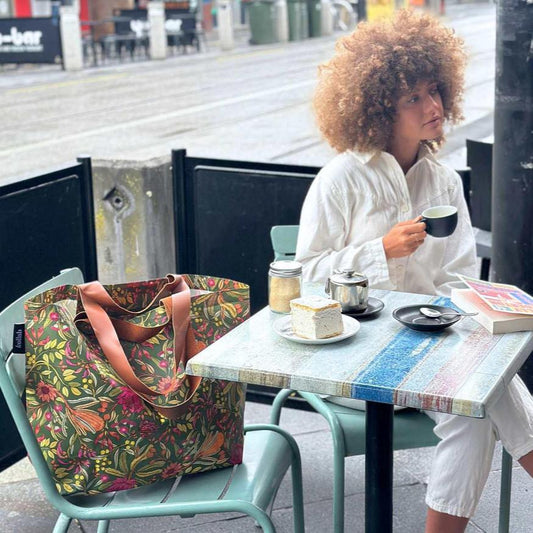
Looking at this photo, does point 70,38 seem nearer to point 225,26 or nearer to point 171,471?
point 225,26

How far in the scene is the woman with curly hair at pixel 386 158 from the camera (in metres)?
3.09

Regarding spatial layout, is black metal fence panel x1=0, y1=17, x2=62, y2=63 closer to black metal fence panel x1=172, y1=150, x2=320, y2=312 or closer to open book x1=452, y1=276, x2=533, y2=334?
black metal fence panel x1=172, y1=150, x2=320, y2=312

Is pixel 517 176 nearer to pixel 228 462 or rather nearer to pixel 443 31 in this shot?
pixel 443 31

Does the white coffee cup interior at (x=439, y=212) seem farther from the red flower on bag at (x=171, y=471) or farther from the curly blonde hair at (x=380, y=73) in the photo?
the red flower on bag at (x=171, y=471)

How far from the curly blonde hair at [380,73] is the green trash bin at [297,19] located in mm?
27823

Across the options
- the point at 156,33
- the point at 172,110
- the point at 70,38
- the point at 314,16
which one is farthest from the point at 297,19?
the point at 172,110

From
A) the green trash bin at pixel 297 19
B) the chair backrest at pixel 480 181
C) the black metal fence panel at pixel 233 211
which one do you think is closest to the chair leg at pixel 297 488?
the black metal fence panel at pixel 233 211

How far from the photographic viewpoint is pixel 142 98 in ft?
54.8

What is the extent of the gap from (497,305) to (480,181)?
2.29 metres

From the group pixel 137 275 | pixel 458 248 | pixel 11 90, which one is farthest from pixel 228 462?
pixel 11 90

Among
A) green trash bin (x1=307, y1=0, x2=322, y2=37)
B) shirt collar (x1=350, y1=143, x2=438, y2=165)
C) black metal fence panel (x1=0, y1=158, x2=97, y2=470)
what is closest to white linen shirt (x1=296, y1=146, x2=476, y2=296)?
shirt collar (x1=350, y1=143, x2=438, y2=165)

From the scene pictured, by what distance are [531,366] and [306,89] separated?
13.7 metres

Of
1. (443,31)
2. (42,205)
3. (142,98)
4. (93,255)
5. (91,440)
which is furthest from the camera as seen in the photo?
(142,98)

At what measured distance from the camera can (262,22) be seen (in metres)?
29.3
